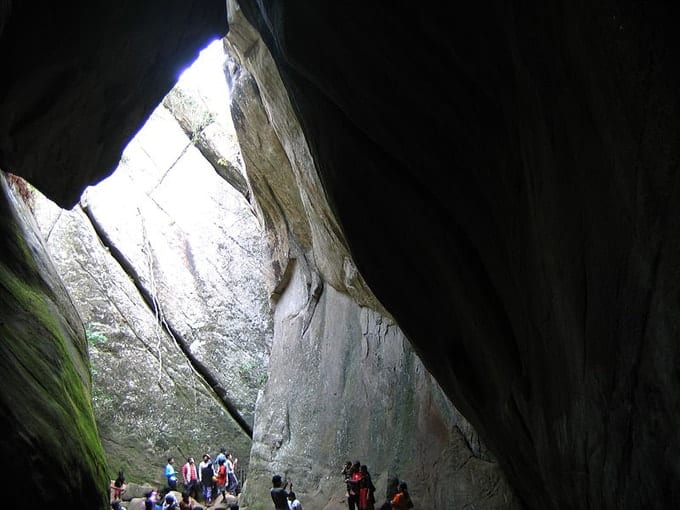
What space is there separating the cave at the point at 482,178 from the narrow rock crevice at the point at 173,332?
1162 cm

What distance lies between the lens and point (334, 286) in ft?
47.3

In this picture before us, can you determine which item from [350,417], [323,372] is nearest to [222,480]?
[323,372]

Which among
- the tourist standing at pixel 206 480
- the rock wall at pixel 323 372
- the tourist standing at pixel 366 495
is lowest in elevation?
the tourist standing at pixel 366 495

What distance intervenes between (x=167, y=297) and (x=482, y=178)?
16.8m

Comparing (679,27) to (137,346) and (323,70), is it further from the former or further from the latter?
(137,346)

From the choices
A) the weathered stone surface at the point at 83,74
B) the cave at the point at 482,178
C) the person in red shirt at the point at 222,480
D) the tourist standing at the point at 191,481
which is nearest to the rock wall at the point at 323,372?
the person in red shirt at the point at 222,480

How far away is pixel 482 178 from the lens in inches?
215

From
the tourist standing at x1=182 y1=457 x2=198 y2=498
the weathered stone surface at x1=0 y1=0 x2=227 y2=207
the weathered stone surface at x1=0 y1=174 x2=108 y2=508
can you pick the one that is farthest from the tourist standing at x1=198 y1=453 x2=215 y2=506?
the weathered stone surface at x1=0 y1=0 x2=227 y2=207

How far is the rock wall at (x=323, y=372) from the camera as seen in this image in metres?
9.91

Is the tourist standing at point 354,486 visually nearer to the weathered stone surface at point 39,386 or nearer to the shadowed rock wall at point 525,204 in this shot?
the shadowed rock wall at point 525,204

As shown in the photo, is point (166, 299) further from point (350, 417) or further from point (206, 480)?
point (350, 417)

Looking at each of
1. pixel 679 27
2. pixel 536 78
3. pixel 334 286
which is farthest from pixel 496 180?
pixel 334 286

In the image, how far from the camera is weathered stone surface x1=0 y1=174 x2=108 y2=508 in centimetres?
464

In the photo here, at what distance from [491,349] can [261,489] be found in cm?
Result: 950
